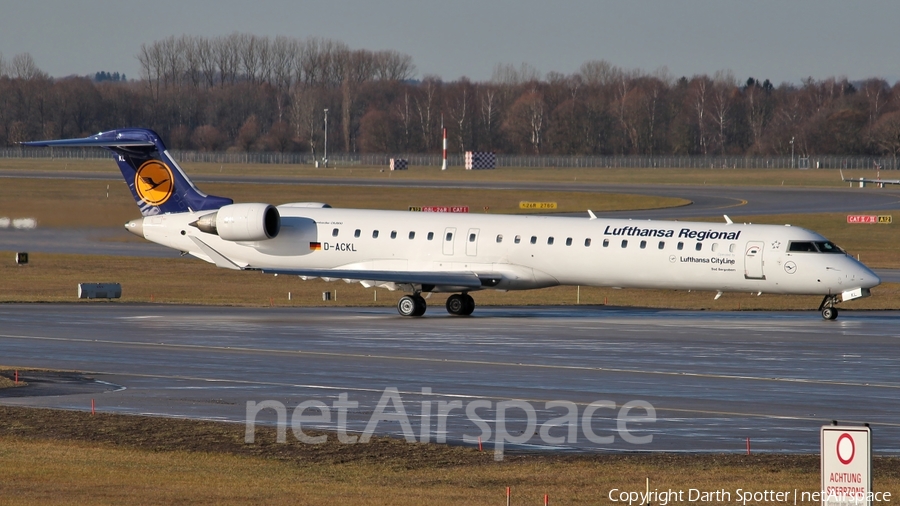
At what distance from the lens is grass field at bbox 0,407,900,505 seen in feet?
43.7

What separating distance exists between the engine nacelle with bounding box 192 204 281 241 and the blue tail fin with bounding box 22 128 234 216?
5.68 feet

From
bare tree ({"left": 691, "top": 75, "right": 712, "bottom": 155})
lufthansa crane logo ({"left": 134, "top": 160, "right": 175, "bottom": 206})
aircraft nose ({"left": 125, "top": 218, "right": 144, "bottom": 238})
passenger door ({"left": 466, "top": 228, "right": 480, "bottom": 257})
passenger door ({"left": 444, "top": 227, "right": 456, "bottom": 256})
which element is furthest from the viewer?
bare tree ({"left": 691, "top": 75, "right": 712, "bottom": 155})

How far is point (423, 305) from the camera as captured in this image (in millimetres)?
36156

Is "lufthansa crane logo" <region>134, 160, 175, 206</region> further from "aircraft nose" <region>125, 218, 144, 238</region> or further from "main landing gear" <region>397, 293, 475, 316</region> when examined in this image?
"main landing gear" <region>397, 293, 475, 316</region>

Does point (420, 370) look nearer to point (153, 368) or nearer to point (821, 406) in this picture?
point (153, 368)

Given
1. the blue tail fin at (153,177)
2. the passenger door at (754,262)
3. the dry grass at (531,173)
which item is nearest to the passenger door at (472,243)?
the passenger door at (754,262)

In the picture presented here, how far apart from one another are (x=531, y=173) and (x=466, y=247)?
99060 mm

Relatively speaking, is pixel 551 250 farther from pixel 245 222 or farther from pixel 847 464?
pixel 847 464

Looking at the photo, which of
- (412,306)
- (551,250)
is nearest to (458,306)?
(412,306)

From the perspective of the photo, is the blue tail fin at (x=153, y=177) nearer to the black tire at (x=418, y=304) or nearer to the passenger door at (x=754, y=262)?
the black tire at (x=418, y=304)

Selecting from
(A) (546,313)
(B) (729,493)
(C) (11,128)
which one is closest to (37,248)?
(A) (546,313)

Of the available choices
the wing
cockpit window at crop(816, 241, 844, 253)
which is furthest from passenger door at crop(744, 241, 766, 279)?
the wing

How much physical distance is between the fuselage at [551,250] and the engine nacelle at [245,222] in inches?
18.6

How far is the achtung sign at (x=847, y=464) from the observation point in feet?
34.2
